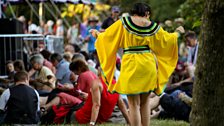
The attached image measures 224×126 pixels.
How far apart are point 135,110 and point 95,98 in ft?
6.08

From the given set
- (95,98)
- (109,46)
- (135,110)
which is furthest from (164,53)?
(95,98)

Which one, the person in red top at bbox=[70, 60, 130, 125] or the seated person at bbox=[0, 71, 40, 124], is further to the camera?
the person in red top at bbox=[70, 60, 130, 125]

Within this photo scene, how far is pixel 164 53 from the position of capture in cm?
879

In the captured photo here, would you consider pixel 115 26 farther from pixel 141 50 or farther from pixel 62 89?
pixel 62 89

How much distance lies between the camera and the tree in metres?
5.63

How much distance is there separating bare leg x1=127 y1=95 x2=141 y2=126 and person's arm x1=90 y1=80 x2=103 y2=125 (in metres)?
1.72

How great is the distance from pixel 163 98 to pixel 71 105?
1490 millimetres

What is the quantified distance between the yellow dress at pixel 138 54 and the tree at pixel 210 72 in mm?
2472

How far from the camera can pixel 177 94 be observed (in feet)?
37.8

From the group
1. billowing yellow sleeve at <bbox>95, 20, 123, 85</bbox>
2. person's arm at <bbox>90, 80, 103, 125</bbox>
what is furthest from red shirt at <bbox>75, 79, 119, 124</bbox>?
billowing yellow sleeve at <bbox>95, 20, 123, 85</bbox>

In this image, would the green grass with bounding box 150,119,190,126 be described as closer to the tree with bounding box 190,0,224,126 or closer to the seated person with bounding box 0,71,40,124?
the seated person with bounding box 0,71,40,124

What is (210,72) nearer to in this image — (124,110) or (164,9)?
(124,110)

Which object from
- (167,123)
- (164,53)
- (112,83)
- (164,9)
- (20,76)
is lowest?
(167,123)

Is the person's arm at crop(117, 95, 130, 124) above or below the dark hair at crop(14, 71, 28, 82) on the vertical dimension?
below
